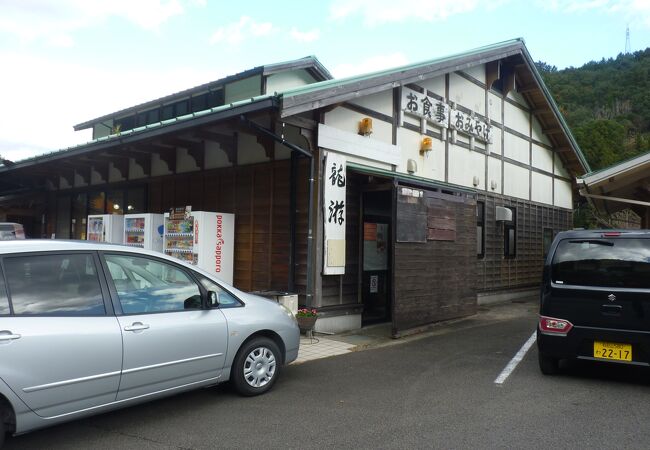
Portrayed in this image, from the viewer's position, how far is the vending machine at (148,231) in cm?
1043

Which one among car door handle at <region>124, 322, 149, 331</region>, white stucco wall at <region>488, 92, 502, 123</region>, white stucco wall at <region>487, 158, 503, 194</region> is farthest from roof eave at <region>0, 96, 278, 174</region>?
white stucco wall at <region>488, 92, 502, 123</region>

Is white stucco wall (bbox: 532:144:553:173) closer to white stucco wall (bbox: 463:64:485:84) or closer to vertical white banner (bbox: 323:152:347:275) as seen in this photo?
white stucco wall (bbox: 463:64:485:84)

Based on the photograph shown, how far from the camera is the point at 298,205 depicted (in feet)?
28.6

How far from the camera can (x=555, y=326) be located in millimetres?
5742

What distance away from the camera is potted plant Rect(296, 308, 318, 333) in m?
7.84

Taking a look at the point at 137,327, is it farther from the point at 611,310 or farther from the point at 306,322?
the point at 611,310

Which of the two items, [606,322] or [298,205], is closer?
[606,322]

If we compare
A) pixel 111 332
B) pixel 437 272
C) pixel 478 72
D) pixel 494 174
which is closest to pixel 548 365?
pixel 437 272

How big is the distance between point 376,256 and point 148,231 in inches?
193

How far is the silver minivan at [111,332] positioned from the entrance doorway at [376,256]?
4.80 meters

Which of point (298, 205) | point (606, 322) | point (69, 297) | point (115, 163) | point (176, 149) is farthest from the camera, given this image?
point (115, 163)

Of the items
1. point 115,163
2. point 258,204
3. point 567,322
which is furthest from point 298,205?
point 115,163

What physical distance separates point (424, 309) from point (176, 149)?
656 centimetres

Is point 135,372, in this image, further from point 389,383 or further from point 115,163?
point 115,163
